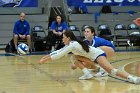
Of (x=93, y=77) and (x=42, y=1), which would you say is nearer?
(x=93, y=77)

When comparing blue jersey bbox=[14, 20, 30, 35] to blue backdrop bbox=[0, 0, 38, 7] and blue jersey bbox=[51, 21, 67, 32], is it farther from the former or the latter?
blue backdrop bbox=[0, 0, 38, 7]

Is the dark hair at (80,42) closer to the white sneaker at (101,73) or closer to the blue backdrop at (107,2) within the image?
the white sneaker at (101,73)

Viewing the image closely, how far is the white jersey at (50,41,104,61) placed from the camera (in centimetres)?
690

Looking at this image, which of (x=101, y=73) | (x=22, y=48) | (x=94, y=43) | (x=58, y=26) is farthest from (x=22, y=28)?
(x=101, y=73)

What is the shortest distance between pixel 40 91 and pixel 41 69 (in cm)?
281

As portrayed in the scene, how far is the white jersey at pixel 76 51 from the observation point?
690 cm

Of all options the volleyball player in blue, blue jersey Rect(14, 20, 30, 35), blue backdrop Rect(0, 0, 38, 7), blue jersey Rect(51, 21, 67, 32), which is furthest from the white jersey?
blue backdrop Rect(0, 0, 38, 7)

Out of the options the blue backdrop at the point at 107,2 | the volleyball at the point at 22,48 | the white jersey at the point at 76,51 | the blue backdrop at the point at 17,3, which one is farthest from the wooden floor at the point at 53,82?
the blue backdrop at the point at 107,2

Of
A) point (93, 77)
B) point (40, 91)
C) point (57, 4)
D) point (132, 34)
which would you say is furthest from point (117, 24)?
point (40, 91)

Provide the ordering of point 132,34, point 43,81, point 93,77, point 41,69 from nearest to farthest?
point 43,81
point 93,77
point 41,69
point 132,34

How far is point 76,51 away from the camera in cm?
705

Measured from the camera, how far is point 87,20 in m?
16.0

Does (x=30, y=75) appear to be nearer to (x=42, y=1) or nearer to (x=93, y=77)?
(x=93, y=77)

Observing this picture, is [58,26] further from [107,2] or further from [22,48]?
[107,2]
